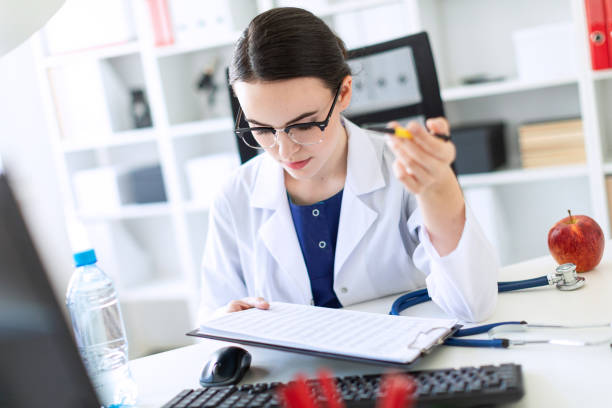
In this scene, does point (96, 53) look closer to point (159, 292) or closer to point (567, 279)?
point (159, 292)

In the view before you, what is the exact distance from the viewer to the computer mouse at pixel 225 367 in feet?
2.86

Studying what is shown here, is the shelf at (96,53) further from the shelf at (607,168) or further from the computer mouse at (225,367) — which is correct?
the computer mouse at (225,367)

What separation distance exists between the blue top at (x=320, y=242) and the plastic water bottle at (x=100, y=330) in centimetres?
41

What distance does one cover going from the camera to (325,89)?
1.15 m

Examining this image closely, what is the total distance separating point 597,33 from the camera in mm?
2102

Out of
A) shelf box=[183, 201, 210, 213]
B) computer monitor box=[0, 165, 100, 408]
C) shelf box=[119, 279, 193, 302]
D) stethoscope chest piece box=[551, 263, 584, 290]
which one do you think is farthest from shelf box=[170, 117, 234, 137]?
computer monitor box=[0, 165, 100, 408]

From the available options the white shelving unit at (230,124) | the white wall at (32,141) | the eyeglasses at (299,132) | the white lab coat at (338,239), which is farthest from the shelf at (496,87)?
the white wall at (32,141)

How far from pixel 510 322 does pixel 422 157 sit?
1.00 feet

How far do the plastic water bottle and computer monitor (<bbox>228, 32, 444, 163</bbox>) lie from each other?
51 cm

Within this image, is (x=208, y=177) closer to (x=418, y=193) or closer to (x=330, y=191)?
(x=330, y=191)

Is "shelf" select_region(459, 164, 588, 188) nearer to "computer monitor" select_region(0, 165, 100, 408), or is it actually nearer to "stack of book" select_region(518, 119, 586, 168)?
"stack of book" select_region(518, 119, 586, 168)

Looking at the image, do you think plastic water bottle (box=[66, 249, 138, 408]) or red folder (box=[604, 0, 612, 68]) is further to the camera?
red folder (box=[604, 0, 612, 68])

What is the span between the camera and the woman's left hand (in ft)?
2.59

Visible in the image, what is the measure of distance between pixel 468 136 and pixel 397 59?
98 centimetres
